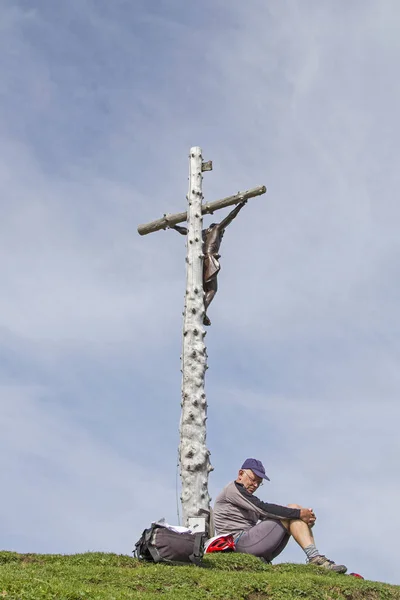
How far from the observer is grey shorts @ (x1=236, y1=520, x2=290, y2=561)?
34.7 feet

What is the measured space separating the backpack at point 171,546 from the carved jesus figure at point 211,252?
5.90 m

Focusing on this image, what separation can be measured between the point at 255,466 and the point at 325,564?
1677mm

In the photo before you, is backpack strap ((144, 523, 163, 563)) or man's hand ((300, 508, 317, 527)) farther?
man's hand ((300, 508, 317, 527))

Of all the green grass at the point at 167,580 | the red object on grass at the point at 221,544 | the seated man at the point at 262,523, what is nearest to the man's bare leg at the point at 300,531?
the seated man at the point at 262,523

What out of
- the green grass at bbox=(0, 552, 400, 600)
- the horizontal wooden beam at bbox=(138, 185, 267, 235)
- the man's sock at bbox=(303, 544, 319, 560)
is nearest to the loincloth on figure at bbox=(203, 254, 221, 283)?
the horizontal wooden beam at bbox=(138, 185, 267, 235)

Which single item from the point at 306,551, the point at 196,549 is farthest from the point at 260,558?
the point at 196,549

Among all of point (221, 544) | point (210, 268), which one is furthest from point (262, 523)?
point (210, 268)

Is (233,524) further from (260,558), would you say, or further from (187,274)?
(187,274)

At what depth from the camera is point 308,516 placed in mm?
10586

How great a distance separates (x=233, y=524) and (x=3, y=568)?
377 centimetres

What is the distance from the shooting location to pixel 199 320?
47.3 feet

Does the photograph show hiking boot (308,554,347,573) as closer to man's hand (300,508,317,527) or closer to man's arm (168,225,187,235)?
man's hand (300,508,317,527)

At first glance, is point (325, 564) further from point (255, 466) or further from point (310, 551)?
point (255, 466)

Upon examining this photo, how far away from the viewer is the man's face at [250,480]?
435 inches
